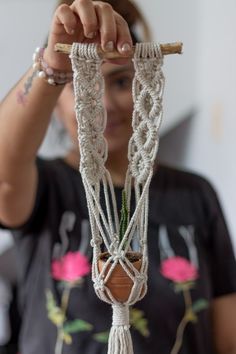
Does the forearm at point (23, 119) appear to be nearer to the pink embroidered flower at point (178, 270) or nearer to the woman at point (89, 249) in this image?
the woman at point (89, 249)

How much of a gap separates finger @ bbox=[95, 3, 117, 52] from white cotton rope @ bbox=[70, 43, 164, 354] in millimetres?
14

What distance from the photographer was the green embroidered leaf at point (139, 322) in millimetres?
651

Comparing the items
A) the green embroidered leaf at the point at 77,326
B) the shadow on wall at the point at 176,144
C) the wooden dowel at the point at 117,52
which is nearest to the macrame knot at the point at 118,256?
the wooden dowel at the point at 117,52

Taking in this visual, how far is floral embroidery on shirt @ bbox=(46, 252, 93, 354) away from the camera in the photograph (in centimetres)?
65

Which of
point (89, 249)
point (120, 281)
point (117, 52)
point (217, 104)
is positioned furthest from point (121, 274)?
point (217, 104)

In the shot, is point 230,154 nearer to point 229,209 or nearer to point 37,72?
point 229,209

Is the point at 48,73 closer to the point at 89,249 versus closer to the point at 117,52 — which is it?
the point at 117,52

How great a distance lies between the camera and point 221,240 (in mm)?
758

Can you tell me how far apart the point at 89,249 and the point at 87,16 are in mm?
344

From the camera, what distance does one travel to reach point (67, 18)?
428 millimetres

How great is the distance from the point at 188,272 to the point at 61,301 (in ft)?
0.56

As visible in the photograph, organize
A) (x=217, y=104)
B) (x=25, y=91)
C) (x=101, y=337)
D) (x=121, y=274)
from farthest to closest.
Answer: (x=217, y=104) → (x=101, y=337) → (x=25, y=91) → (x=121, y=274)

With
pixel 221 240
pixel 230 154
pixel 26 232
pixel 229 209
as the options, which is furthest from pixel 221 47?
pixel 26 232

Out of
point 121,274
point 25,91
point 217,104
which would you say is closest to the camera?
point 121,274
